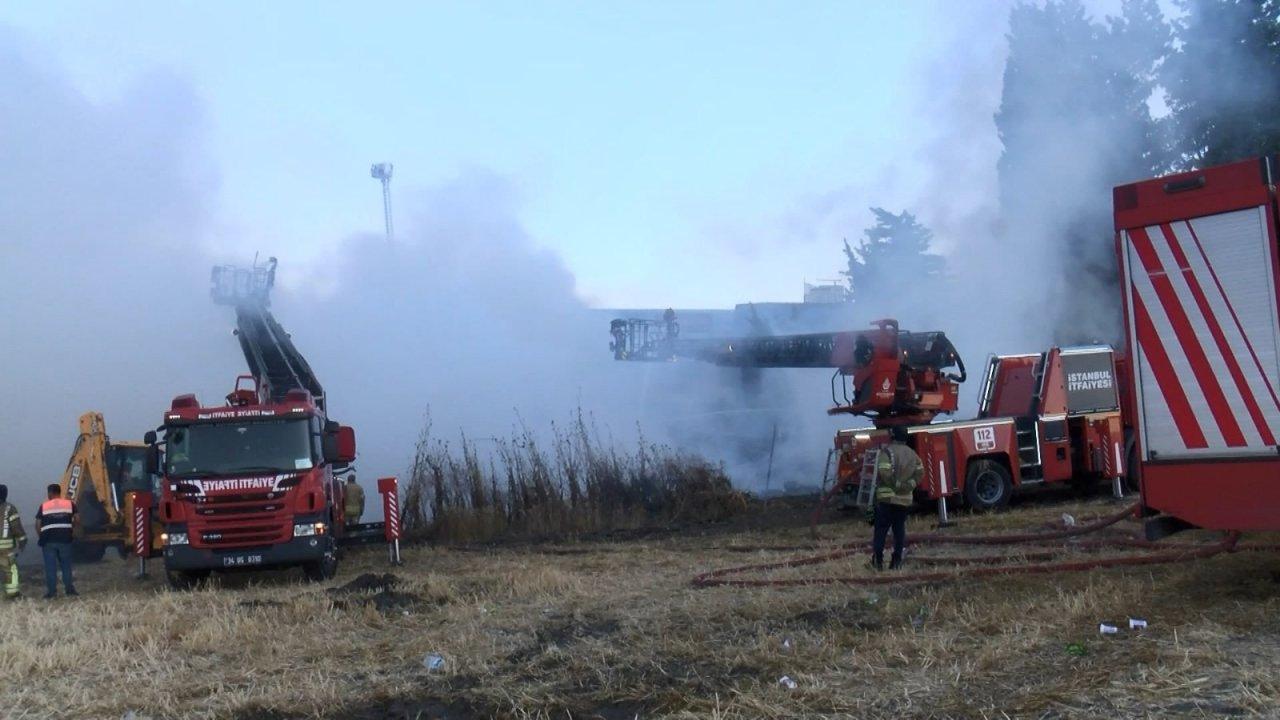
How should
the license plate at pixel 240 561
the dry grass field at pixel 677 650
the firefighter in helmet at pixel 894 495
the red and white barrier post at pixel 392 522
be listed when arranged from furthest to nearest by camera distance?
the red and white barrier post at pixel 392 522
the license plate at pixel 240 561
the firefighter in helmet at pixel 894 495
the dry grass field at pixel 677 650

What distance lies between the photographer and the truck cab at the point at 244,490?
14195mm

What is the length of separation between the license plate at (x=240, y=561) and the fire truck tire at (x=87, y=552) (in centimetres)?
919

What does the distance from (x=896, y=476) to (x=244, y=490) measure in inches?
311

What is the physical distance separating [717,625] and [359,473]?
18597mm

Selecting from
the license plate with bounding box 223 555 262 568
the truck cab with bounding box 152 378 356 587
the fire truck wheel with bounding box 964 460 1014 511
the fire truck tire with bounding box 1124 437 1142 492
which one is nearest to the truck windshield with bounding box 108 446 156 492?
the truck cab with bounding box 152 378 356 587

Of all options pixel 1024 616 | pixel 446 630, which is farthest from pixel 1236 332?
pixel 446 630

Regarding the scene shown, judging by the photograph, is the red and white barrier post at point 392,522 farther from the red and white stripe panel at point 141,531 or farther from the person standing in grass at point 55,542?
the person standing in grass at point 55,542

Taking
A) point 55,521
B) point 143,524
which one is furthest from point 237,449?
point 143,524

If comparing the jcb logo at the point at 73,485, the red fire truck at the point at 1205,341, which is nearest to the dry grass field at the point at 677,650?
the red fire truck at the point at 1205,341

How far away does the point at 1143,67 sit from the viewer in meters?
25.4

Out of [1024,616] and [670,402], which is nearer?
[1024,616]

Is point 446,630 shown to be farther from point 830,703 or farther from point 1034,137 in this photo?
point 1034,137

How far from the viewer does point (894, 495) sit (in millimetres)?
11469

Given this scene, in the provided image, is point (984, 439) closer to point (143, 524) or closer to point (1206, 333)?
point (1206, 333)
